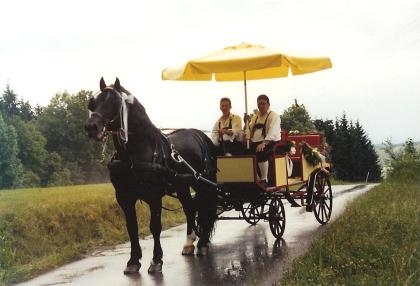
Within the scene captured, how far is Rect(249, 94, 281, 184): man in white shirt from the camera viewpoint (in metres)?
8.88

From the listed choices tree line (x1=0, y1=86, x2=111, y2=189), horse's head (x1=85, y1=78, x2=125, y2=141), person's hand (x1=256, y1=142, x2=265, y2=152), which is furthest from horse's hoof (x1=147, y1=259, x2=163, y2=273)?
tree line (x1=0, y1=86, x2=111, y2=189)

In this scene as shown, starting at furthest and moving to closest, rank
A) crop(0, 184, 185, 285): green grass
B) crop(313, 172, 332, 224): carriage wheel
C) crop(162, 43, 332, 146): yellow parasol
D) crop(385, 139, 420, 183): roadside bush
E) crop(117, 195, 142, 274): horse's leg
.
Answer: crop(385, 139, 420, 183): roadside bush → crop(313, 172, 332, 224): carriage wheel → crop(162, 43, 332, 146): yellow parasol → crop(0, 184, 185, 285): green grass → crop(117, 195, 142, 274): horse's leg

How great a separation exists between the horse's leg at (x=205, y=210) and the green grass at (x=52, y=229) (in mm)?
2040

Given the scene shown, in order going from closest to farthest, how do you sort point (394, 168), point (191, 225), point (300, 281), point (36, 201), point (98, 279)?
point (300, 281) → point (98, 279) → point (191, 225) → point (36, 201) → point (394, 168)

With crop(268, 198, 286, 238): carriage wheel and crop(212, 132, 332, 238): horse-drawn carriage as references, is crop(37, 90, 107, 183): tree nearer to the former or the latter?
crop(212, 132, 332, 238): horse-drawn carriage

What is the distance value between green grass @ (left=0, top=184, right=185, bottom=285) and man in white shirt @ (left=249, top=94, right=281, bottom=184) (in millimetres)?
3146

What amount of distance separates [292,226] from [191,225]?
126 inches

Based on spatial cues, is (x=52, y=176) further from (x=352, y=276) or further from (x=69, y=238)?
Answer: (x=352, y=276)

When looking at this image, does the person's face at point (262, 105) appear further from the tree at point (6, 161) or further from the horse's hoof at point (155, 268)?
the tree at point (6, 161)

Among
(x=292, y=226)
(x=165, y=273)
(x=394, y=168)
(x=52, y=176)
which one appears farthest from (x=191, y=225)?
(x=52, y=176)

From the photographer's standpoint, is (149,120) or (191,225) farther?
(191,225)

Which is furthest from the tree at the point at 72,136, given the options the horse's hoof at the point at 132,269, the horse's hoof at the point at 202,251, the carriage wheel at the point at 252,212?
the horse's hoof at the point at 132,269

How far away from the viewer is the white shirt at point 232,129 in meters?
9.23

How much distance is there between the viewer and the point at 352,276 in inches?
226
